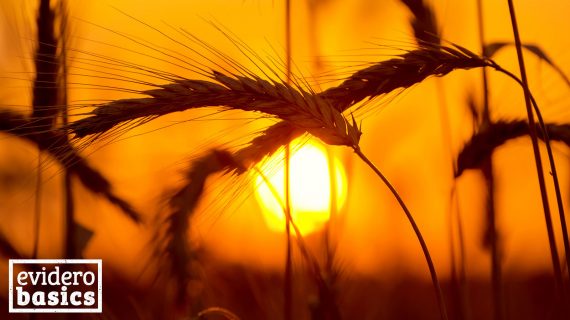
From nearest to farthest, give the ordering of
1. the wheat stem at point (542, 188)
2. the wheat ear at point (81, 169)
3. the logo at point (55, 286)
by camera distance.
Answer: the wheat stem at point (542, 188)
the wheat ear at point (81, 169)
the logo at point (55, 286)

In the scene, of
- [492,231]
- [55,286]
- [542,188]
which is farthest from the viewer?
[55,286]

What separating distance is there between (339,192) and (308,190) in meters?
0.08

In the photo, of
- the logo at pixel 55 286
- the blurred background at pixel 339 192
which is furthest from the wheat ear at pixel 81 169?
the logo at pixel 55 286

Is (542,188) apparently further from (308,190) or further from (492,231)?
(308,190)

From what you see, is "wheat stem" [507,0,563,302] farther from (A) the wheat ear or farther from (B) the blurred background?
(A) the wheat ear

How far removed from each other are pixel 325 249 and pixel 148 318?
473 millimetres

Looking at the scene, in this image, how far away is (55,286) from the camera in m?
1.85

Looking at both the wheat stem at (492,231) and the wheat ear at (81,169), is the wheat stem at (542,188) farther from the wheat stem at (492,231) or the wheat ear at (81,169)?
the wheat ear at (81,169)

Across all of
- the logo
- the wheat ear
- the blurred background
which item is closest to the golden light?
the blurred background

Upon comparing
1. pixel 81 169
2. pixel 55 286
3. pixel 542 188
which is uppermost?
pixel 81 169

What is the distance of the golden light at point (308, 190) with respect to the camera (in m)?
1.69

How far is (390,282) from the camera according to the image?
5.66ft

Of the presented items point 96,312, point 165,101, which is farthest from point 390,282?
point 165,101

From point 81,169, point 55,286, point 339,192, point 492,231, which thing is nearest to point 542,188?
point 492,231
